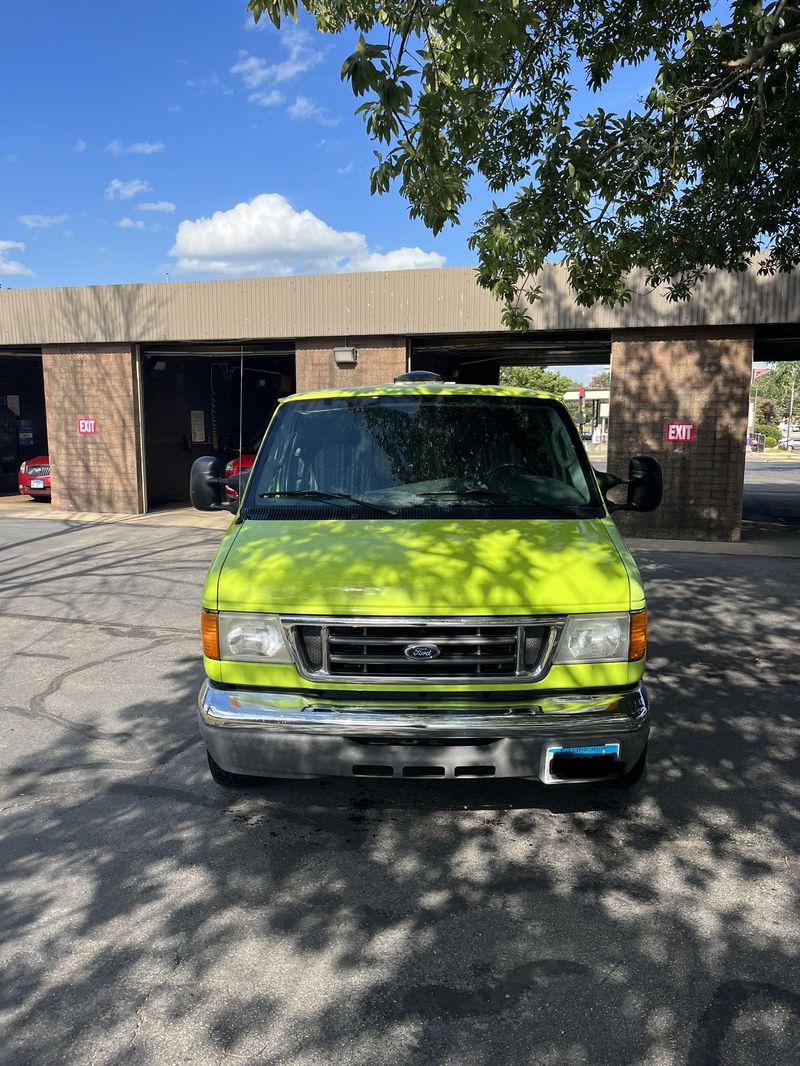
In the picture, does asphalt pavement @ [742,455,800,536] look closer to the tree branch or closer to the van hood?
the tree branch

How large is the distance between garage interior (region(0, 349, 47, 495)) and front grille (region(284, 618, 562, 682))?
2005 cm

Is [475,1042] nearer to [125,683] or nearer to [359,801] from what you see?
[359,801]

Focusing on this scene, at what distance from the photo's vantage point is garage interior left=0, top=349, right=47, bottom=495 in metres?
20.5

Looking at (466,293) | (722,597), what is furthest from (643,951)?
(466,293)

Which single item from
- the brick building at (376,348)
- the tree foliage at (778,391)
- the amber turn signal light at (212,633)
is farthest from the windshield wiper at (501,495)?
the tree foliage at (778,391)

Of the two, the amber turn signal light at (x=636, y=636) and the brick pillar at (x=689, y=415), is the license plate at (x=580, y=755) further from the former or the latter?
the brick pillar at (x=689, y=415)

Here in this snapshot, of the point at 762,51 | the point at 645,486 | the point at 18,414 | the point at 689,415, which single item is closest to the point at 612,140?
the point at 762,51

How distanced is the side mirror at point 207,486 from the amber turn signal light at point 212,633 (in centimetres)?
125

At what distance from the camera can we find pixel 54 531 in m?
13.7

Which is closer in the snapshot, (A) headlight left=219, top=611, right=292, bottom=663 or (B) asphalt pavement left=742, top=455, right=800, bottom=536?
(A) headlight left=219, top=611, right=292, bottom=663

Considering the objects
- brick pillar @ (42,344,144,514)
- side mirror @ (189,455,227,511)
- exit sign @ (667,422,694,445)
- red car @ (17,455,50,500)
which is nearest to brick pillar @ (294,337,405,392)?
brick pillar @ (42,344,144,514)

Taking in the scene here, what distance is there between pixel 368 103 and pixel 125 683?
14.1 ft

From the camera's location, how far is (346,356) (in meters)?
14.0

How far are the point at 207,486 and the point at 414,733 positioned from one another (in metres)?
2.11
